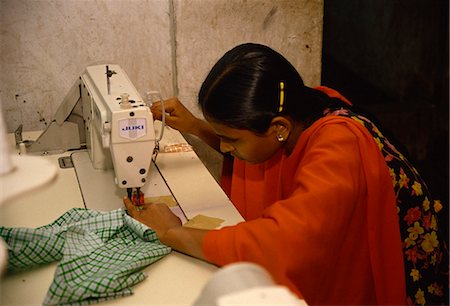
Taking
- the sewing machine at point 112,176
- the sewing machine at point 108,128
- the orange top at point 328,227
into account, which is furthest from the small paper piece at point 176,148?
the orange top at point 328,227

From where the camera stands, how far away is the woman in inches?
54.8

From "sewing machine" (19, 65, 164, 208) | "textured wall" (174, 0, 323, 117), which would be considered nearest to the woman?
"sewing machine" (19, 65, 164, 208)

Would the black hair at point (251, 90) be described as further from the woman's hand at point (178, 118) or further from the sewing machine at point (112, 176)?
the woman's hand at point (178, 118)

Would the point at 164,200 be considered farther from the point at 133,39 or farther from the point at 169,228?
the point at 133,39

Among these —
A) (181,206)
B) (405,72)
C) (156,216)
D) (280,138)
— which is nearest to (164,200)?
(181,206)

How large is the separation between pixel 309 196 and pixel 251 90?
0.32m

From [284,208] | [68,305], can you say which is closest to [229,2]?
[284,208]

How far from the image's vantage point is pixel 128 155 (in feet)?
5.28

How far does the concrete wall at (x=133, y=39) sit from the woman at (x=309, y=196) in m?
0.74

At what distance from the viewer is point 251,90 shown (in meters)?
1.54

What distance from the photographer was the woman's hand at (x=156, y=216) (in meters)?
1.50

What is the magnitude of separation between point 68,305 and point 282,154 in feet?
2.62

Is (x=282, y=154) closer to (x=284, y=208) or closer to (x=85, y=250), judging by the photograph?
(x=284, y=208)

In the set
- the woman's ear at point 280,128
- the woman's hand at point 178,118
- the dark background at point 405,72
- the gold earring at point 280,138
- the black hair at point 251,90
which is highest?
the black hair at point 251,90
